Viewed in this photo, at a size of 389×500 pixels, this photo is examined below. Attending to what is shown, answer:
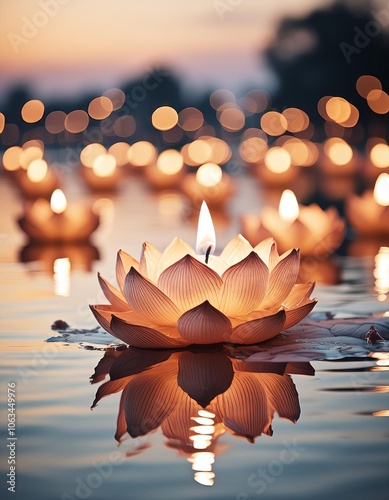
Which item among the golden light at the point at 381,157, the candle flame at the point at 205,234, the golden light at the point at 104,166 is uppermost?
the golden light at the point at 381,157

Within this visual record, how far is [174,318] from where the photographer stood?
2709 mm

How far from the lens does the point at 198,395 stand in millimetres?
2416

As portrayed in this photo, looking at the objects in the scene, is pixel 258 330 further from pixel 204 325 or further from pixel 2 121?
pixel 2 121

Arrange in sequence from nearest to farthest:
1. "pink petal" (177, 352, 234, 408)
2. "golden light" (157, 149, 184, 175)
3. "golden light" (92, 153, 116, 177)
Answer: "pink petal" (177, 352, 234, 408) < "golden light" (92, 153, 116, 177) < "golden light" (157, 149, 184, 175)

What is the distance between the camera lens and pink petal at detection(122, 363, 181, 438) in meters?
2.18

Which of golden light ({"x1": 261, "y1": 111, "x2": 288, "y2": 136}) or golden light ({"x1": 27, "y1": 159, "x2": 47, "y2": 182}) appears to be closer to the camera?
golden light ({"x1": 27, "y1": 159, "x2": 47, "y2": 182})

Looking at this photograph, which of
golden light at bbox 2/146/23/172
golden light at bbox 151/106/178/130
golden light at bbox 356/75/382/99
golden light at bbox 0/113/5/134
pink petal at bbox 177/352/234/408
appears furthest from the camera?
golden light at bbox 151/106/178/130

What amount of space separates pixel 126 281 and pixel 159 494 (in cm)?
96

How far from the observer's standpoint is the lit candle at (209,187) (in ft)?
27.0

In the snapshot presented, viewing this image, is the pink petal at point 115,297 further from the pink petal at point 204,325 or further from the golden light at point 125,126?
the golden light at point 125,126

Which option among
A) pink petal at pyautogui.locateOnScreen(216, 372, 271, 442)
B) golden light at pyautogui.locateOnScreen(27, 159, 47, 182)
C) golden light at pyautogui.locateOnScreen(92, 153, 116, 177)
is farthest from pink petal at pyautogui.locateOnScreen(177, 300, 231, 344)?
golden light at pyautogui.locateOnScreen(92, 153, 116, 177)

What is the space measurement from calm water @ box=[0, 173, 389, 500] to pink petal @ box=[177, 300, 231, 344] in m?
0.06

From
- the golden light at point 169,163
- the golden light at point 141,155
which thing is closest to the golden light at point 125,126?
the golden light at point 141,155

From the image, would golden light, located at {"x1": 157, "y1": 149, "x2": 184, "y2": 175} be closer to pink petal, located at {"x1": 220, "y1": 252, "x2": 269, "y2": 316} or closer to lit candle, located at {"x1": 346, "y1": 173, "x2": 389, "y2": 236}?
lit candle, located at {"x1": 346, "y1": 173, "x2": 389, "y2": 236}
